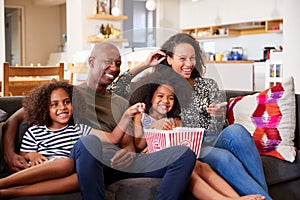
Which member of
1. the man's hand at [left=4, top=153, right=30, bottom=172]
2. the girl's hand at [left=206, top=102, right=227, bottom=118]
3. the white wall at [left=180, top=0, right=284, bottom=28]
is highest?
the white wall at [left=180, top=0, right=284, bottom=28]

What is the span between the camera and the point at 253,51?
760 cm

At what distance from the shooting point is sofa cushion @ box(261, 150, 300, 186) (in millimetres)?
2207

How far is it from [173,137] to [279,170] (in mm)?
711

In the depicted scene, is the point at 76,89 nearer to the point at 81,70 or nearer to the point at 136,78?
the point at 81,70

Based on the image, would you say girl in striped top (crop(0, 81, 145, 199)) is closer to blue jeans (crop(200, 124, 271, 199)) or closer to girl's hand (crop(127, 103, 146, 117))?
girl's hand (crop(127, 103, 146, 117))

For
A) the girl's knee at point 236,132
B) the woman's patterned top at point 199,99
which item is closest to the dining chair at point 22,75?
the woman's patterned top at point 199,99

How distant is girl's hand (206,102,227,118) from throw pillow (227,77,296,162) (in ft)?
1.46

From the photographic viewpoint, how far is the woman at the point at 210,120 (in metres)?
1.95

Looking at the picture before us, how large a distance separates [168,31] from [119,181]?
0.70 m

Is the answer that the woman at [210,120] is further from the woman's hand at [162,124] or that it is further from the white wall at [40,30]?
the white wall at [40,30]

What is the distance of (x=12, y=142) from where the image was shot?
2.15m

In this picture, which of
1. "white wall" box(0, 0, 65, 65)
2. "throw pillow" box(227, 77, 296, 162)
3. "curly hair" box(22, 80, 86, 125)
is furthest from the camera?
"white wall" box(0, 0, 65, 65)

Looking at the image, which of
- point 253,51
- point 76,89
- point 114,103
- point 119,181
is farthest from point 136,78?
point 253,51

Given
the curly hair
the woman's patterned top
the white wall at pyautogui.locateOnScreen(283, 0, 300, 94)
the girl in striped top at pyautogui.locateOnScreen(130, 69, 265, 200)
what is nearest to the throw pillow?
the woman's patterned top
